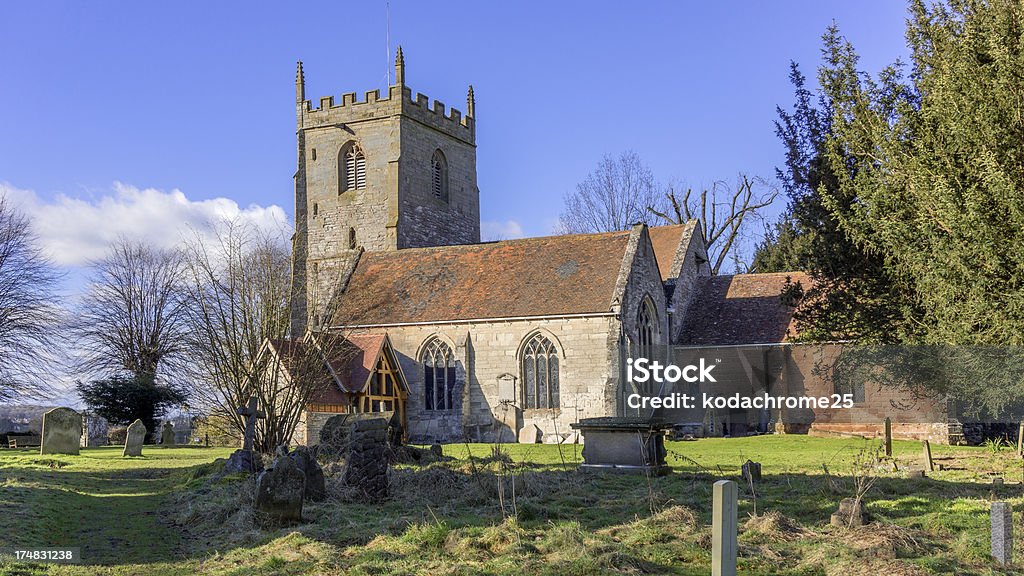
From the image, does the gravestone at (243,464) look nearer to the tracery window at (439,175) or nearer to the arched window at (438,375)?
the arched window at (438,375)

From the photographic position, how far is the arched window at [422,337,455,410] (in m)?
33.1

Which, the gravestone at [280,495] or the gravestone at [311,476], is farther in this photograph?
the gravestone at [311,476]

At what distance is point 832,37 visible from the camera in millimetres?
22219

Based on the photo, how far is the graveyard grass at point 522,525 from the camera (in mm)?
9297

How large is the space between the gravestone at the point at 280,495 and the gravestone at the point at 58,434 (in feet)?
57.8

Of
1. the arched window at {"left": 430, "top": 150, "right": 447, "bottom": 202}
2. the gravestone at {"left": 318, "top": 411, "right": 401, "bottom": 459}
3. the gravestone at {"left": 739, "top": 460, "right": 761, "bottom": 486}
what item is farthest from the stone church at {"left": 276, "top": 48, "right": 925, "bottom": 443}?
the gravestone at {"left": 739, "top": 460, "right": 761, "bottom": 486}

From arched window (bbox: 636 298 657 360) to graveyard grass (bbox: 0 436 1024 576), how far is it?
14169 mm

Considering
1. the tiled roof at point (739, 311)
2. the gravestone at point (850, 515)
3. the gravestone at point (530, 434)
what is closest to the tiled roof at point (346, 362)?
the gravestone at point (530, 434)

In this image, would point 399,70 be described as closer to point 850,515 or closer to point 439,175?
point 439,175

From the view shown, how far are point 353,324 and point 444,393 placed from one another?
14.0ft

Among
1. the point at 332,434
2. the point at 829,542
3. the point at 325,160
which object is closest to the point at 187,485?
the point at 332,434

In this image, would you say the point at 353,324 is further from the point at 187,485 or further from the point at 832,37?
the point at 832,37

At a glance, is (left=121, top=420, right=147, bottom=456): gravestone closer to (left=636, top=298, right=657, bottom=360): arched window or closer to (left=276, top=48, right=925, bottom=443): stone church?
(left=276, top=48, right=925, bottom=443): stone church

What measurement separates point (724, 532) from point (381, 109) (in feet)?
124
